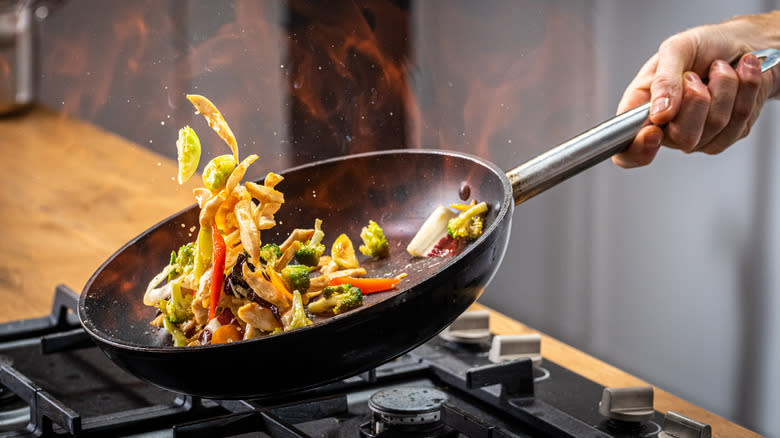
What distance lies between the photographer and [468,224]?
1.01 m

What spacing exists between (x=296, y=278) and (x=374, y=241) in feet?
0.47

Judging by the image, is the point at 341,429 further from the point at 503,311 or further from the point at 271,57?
the point at 271,57

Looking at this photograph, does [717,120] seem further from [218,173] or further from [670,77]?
[218,173]

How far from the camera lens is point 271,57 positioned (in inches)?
123

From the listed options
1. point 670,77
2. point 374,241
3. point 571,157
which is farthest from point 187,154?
point 670,77

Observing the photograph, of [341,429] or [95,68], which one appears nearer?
[341,429]

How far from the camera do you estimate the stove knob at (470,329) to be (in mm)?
1258

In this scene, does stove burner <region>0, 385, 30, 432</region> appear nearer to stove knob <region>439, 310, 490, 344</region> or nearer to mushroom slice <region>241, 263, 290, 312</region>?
mushroom slice <region>241, 263, 290, 312</region>

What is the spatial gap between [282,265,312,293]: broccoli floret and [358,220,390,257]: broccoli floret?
125mm

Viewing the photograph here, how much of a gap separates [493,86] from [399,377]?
3.69ft

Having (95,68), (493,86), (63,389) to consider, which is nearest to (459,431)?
(63,389)

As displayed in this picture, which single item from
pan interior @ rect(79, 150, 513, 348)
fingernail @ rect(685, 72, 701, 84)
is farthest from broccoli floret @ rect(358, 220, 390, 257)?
fingernail @ rect(685, 72, 701, 84)

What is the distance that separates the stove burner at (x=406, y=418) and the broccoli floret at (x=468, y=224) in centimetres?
20

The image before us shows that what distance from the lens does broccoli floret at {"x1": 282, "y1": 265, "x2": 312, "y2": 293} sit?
96cm
